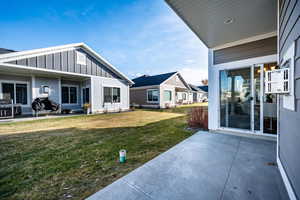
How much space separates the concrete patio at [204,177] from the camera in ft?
4.99

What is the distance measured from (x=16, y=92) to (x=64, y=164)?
29.8 ft

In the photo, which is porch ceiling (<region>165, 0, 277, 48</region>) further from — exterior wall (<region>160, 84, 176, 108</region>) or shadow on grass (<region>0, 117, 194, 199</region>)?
exterior wall (<region>160, 84, 176, 108</region>)

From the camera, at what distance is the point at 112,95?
410 inches

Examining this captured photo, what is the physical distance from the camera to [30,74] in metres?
8.07

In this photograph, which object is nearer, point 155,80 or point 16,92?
point 16,92

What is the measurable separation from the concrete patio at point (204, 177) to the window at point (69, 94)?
1015cm

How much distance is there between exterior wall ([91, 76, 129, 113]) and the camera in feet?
30.1

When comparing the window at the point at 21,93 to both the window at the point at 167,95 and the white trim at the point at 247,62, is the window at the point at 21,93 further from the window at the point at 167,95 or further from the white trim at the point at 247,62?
the window at the point at 167,95

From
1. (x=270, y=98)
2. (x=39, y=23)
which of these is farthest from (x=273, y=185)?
(x=39, y=23)

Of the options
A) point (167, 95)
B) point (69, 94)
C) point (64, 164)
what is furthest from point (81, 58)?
point (167, 95)

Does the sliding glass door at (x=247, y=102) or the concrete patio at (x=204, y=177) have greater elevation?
the sliding glass door at (x=247, y=102)

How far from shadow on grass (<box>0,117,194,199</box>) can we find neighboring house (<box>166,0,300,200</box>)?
2.26m

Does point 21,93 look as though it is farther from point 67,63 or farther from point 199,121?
point 199,121

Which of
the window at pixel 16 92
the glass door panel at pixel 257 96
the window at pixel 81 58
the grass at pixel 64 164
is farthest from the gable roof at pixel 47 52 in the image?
the glass door panel at pixel 257 96
